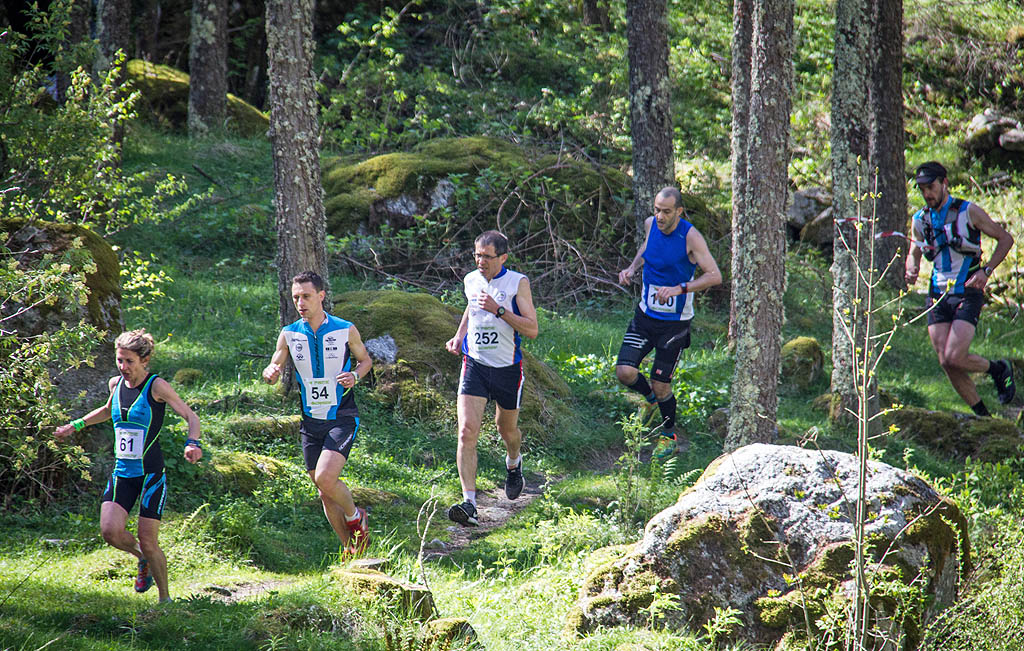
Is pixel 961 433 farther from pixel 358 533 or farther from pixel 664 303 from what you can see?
pixel 358 533

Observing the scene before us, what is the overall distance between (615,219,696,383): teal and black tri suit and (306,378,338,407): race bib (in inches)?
133

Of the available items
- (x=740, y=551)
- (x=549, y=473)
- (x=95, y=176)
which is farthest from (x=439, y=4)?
(x=740, y=551)

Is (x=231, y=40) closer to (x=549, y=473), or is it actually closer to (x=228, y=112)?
(x=228, y=112)

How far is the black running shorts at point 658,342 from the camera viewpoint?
8.56m

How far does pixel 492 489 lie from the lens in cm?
816

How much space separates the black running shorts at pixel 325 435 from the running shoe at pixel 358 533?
1.48 feet

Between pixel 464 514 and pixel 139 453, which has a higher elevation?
pixel 139 453

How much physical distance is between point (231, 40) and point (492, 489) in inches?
655

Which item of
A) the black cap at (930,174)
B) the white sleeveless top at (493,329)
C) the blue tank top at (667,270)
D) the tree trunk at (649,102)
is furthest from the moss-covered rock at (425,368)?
the black cap at (930,174)

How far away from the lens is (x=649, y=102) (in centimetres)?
1296

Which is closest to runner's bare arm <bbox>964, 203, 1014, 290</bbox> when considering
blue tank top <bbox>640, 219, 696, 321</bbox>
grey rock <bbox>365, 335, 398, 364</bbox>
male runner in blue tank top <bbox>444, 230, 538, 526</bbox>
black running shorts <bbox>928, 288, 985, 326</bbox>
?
black running shorts <bbox>928, 288, 985, 326</bbox>

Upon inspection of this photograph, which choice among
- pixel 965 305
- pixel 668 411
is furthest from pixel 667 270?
pixel 965 305

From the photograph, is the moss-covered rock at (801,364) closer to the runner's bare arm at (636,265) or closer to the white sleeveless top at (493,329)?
the runner's bare arm at (636,265)

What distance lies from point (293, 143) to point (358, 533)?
411cm
